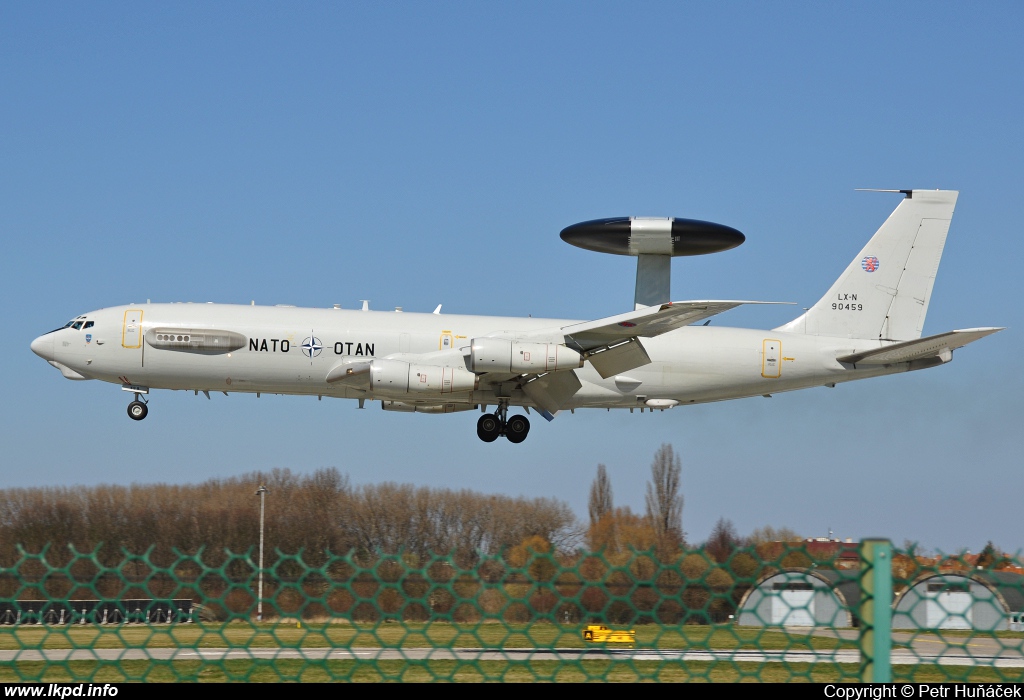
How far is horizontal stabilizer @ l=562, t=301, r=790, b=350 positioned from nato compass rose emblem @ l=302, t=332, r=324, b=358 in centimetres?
737

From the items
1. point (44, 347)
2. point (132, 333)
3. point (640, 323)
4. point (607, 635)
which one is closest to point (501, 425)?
point (640, 323)

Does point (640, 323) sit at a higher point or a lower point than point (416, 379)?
higher

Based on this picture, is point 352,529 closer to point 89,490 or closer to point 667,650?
point 89,490

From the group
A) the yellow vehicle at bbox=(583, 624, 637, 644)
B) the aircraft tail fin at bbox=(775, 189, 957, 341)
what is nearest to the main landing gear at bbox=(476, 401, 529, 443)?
the aircraft tail fin at bbox=(775, 189, 957, 341)

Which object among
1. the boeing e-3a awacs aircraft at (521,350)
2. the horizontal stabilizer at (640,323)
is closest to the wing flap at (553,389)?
the boeing e-3a awacs aircraft at (521,350)

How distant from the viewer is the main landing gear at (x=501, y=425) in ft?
112

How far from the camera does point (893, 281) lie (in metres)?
37.1

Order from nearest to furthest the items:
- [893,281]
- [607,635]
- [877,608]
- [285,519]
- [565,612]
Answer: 1. [877,608]
2. [565,612]
3. [607,635]
4. [285,519]
5. [893,281]

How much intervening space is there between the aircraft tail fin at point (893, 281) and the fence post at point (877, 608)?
30.7 metres

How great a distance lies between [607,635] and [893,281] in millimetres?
32207

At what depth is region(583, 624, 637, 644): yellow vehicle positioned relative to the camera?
25.2ft

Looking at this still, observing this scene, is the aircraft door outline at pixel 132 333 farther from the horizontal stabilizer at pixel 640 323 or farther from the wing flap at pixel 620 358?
the wing flap at pixel 620 358

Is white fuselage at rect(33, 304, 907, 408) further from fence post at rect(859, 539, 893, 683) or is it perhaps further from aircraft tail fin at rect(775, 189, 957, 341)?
fence post at rect(859, 539, 893, 683)

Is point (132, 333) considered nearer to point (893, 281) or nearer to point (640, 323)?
point (640, 323)
